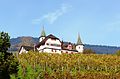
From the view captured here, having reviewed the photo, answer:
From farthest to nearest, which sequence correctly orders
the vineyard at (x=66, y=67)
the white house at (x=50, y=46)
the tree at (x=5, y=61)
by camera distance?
the white house at (x=50, y=46) < the vineyard at (x=66, y=67) < the tree at (x=5, y=61)

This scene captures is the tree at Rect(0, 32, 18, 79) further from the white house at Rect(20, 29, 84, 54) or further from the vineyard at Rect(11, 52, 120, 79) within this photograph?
the white house at Rect(20, 29, 84, 54)

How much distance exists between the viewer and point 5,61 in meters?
36.0

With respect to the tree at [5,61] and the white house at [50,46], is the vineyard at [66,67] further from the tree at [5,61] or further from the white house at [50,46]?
the white house at [50,46]

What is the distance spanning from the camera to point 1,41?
121 feet

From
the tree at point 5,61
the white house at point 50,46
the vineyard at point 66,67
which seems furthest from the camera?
the white house at point 50,46

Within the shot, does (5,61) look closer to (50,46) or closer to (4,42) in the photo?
(4,42)

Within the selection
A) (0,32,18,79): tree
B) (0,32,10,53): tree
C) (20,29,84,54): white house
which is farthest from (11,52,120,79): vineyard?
(20,29,84,54): white house

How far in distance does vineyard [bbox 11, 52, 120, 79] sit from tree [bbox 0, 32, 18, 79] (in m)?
0.71

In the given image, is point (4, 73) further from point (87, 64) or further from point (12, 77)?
point (87, 64)

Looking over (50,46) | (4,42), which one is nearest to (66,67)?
(4,42)

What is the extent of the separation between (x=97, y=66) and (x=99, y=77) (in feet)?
44.4

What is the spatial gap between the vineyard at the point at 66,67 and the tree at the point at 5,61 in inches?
27.9

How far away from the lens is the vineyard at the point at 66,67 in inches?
1890

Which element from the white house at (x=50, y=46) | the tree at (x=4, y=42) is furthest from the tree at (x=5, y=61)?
the white house at (x=50, y=46)
